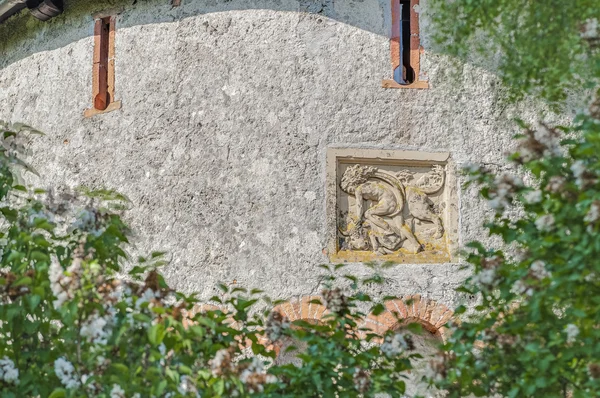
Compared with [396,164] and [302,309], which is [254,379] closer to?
[302,309]

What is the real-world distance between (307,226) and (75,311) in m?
4.49

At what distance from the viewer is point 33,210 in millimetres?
3850

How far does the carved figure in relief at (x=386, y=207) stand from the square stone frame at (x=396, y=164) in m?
0.07

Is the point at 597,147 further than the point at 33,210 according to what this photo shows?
No

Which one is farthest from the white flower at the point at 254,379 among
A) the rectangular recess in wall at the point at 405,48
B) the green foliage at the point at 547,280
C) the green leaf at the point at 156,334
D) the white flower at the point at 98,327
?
the rectangular recess in wall at the point at 405,48

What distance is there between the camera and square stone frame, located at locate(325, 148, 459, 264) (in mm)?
7594

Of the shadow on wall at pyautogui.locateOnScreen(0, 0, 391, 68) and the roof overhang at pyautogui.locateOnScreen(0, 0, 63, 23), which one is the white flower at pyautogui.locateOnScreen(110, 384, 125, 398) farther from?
the roof overhang at pyautogui.locateOnScreen(0, 0, 63, 23)

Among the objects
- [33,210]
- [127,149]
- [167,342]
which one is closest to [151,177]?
[127,149]

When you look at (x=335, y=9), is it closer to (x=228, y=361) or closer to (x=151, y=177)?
(x=151, y=177)

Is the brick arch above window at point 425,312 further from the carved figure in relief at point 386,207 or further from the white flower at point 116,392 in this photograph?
the white flower at point 116,392

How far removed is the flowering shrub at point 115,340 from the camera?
3.31 metres

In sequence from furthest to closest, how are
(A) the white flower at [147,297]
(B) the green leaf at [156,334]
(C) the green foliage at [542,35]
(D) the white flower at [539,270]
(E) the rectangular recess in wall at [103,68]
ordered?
(E) the rectangular recess in wall at [103,68]
(C) the green foliage at [542,35]
(A) the white flower at [147,297]
(D) the white flower at [539,270]
(B) the green leaf at [156,334]

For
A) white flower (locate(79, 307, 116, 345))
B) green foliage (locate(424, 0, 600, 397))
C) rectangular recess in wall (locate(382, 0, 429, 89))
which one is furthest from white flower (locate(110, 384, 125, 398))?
rectangular recess in wall (locate(382, 0, 429, 89))

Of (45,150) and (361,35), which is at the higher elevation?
(361,35)
